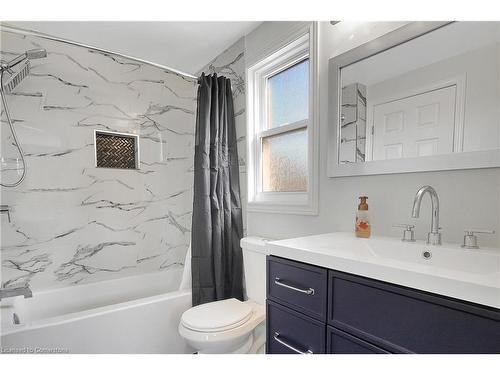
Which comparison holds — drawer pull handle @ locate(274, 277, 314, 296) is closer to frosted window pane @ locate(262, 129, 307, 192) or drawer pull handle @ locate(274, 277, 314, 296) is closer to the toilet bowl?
the toilet bowl

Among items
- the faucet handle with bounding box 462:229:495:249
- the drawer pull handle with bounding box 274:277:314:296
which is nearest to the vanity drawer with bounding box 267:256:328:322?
the drawer pull handle with bounding box 274:277:314:296

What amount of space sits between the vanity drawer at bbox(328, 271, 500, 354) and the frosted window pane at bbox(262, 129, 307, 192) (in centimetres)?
96

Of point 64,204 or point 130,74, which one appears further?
point 130,74

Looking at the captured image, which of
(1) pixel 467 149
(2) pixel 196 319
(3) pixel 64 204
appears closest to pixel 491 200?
(1) pixel 467 149

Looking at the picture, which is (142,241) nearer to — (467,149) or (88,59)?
(88,59)

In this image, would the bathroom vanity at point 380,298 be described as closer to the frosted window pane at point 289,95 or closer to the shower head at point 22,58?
the frosted window pane at point 289,95

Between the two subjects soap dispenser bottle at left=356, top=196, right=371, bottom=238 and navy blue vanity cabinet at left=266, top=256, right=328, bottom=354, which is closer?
navy blue vanity cabinet at left=266, top=256, right=328, bottom=354

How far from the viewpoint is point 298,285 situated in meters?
0.99

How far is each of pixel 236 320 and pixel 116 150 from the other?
1.78 metres

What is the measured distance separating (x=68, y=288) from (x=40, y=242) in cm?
42

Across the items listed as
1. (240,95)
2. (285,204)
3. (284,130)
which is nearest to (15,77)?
(240,95)

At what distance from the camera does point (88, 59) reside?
2.24m

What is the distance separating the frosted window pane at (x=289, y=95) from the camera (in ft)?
5.78

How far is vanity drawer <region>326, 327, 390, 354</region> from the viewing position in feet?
2.53
